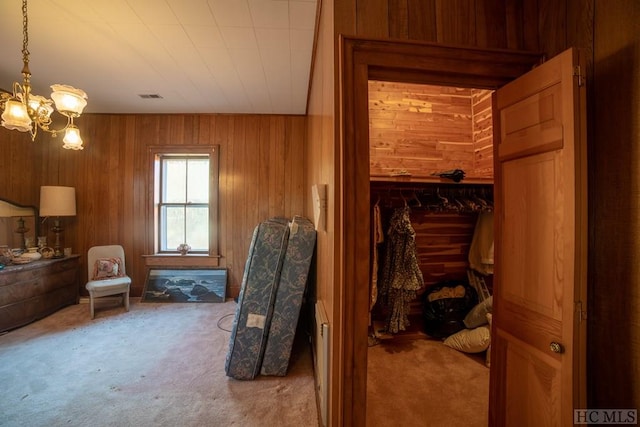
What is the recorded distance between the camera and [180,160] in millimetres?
3543

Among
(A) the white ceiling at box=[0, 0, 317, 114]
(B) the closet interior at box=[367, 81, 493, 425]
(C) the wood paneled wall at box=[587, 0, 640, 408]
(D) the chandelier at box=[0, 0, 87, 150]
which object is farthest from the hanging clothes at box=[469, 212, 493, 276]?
(D) the chandelier at box=[0, 0, 87, 150]

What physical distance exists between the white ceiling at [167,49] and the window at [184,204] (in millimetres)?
867

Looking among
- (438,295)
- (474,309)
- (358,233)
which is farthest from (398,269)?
(358,233)

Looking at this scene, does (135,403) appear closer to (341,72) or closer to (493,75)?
(341,72)

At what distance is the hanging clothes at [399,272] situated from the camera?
2205 mm

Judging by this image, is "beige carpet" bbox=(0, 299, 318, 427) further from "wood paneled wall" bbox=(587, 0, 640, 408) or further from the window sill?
"wood paneled wall" bbox=(587, 0, 640, 408)

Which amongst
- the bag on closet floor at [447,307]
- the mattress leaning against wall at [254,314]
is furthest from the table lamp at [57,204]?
the bag on closet floor at [447,307]

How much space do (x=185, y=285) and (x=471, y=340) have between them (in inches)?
138

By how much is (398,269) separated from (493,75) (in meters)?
1.64

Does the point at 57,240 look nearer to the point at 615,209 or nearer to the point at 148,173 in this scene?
the point at 148,173

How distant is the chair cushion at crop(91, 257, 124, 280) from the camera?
9.77 ft

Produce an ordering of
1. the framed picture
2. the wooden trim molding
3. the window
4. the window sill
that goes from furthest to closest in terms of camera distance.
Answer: the window < the window sill < the framed picture < the wooden trim molding

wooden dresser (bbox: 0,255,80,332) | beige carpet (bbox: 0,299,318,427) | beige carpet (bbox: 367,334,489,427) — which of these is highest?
wooden dresser (bbox: 0,255,80,332)

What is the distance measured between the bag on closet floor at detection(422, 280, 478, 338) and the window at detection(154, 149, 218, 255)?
10.1ft
